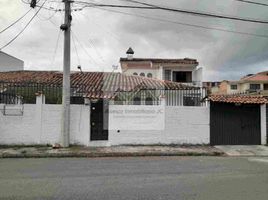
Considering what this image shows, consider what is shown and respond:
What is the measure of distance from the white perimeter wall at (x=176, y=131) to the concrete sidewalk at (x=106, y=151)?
637 mm

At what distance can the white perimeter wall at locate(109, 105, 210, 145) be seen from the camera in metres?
15.8

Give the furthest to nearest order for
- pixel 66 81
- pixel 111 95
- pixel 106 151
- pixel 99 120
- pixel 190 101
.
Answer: pixel 190 101
pixel 111 95
pixel 99 120
pixel 66 81
pixel 106 151

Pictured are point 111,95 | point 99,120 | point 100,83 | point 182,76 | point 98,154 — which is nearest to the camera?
point 98,154

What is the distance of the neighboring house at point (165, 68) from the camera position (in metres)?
34.3

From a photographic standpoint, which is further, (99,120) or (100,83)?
(100,83)

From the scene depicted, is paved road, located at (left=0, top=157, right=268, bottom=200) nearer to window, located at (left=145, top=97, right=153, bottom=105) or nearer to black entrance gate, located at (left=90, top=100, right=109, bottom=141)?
black entrance gate, located at (left=90, top=100, right=109, bottom=141)

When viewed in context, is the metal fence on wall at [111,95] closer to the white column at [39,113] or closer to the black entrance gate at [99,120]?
the white column at [39,113]

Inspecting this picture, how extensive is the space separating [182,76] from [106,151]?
73.2 ft

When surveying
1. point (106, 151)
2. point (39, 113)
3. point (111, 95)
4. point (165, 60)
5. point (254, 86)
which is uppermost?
point (165, 60)

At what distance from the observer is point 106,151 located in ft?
46.2

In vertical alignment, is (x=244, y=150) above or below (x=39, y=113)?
below

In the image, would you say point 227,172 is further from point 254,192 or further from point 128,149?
point 128,149

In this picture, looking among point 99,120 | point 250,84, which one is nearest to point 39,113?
point 99,120

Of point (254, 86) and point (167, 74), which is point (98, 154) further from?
point (254, 86)
